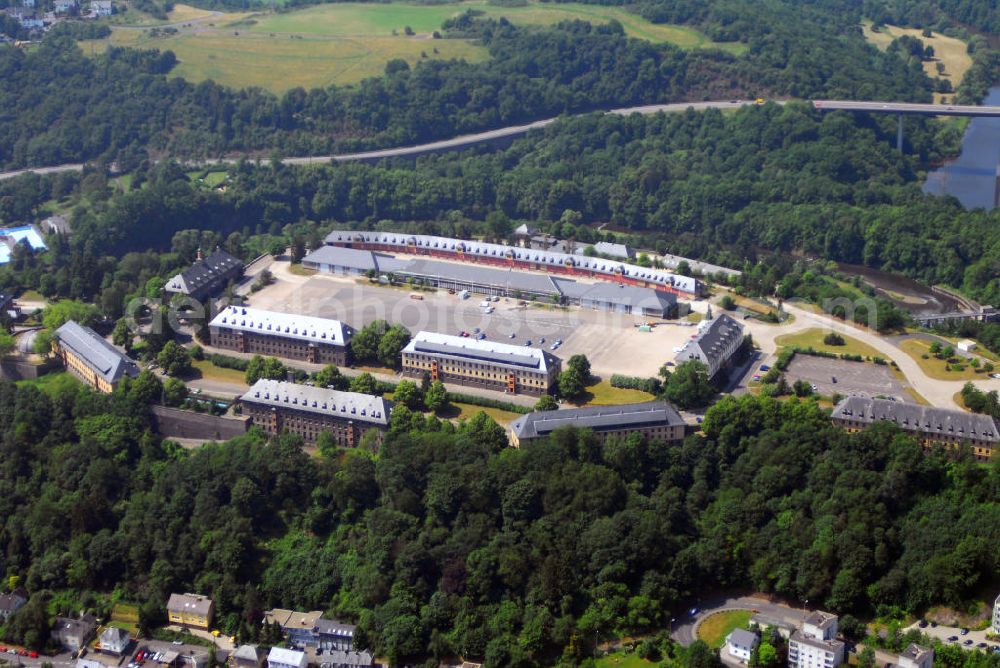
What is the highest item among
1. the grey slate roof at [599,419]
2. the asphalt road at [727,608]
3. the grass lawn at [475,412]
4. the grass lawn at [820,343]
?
the grey slate roof at [599,419]

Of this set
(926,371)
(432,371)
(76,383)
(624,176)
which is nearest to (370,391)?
(432,371)

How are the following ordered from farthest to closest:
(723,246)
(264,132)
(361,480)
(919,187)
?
1. (264,132)
2. (919,187)
3. (723,246)
4. (361,480)

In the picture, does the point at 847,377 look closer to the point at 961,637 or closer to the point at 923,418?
the point at 923,418

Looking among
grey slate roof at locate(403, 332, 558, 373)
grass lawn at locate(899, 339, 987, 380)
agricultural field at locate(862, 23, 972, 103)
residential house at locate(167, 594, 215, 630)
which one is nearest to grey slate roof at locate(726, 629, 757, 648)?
grey slate roof at locate(403, 332, 558, 373)

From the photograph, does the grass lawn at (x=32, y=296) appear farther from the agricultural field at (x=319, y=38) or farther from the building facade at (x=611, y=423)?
the agricultural field at (x=319, y=38)

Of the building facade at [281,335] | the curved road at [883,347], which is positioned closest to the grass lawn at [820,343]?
the curved road at [883,347]

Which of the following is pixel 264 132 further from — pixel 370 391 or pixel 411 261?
pixel 370 391
